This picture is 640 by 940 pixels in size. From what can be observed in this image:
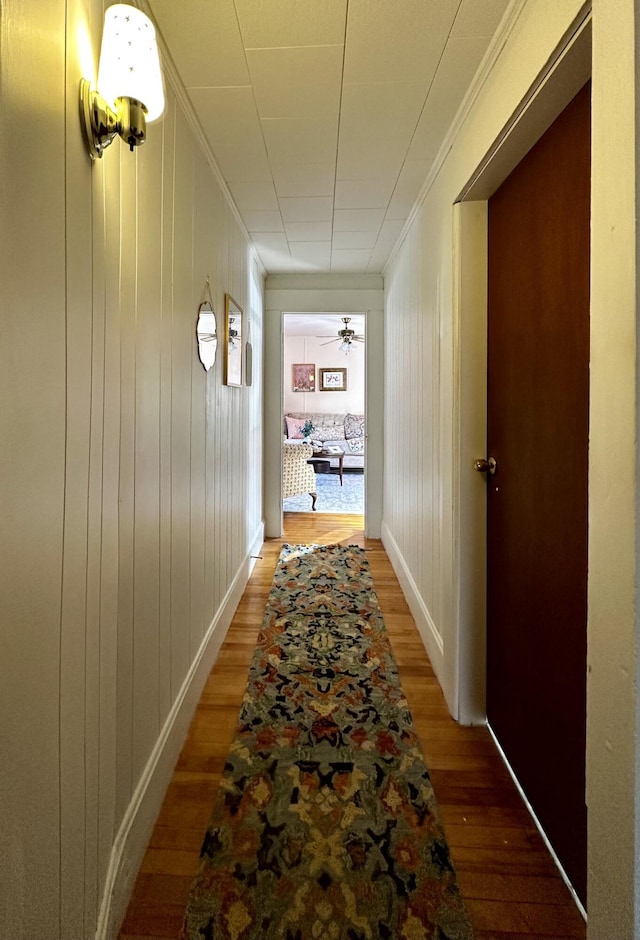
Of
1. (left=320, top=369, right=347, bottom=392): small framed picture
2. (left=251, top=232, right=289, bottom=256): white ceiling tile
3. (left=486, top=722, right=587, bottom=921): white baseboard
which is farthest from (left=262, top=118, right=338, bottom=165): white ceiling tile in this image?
(left=320, top=369, right=347, bottom=392): small framed picture

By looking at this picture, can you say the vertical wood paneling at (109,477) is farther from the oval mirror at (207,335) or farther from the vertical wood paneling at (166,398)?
the oval mirror at (207,335)

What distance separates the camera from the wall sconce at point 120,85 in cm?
88

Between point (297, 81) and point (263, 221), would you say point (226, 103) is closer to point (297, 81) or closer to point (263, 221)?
point (297, 81)

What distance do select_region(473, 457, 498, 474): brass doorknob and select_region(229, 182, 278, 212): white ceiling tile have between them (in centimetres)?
174

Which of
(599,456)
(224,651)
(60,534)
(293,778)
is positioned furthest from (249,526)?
(599,456)

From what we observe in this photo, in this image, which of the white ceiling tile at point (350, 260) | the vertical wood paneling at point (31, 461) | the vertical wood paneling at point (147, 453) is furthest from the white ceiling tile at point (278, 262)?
the vertical wood paneling at point (31, 461)

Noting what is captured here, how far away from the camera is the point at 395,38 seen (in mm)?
1350

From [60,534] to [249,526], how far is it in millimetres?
2544

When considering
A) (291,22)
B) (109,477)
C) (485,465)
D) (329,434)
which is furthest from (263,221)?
(329,434)

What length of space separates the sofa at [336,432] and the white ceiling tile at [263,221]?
5325 millimetres

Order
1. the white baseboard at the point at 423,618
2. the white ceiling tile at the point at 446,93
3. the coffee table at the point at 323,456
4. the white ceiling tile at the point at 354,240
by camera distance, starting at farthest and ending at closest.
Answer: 1. the coffee table at the point at 323,456
2. the white ceiling tile at the point at 354,240
3. the white baseboard at the point at 423,618
4. the white ceiling tile at the point at 446,93

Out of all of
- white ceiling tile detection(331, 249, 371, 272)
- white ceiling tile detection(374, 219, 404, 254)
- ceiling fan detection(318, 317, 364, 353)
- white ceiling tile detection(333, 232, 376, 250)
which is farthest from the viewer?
ceiling fan detection(318, 317, 364, 353)

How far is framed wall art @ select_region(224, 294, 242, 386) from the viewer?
239 centimetres

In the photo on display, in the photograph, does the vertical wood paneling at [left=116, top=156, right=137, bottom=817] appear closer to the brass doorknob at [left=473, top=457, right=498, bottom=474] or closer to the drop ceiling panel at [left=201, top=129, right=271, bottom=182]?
the drop ceiling panel at [left=201, top=129, right=271, bottom=182]
